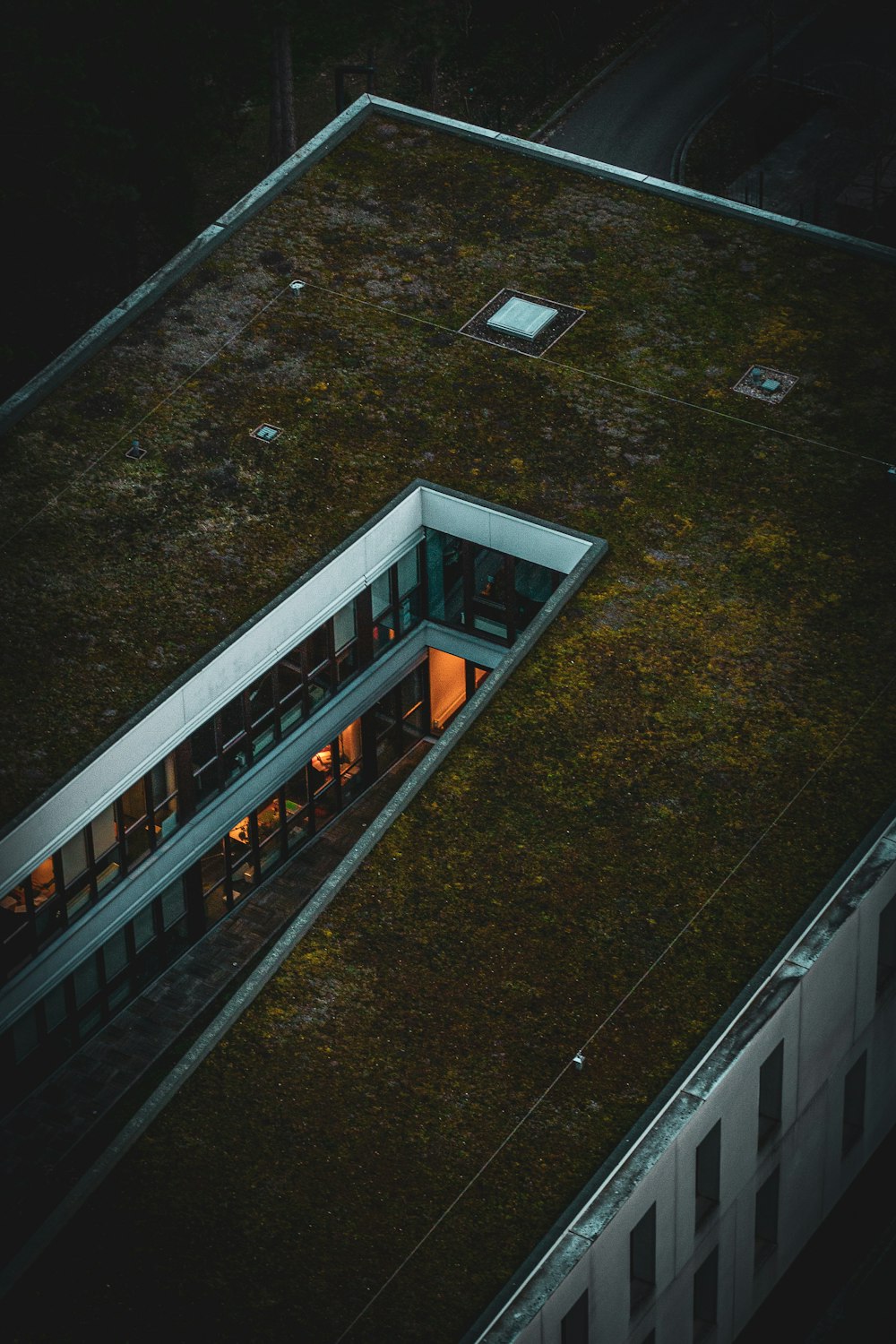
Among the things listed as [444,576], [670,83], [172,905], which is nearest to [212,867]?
[172,905]

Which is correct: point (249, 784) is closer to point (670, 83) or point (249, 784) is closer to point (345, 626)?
point (345, 626)

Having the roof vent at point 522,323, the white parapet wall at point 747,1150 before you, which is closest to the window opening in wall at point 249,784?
the roof vent at point 522,323

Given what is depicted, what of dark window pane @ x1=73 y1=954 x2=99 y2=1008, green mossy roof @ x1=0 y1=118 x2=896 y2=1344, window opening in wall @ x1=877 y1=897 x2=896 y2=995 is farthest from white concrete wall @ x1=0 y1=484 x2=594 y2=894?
window opening in wall @ x1=877 y1=897 x2=896 y2=995

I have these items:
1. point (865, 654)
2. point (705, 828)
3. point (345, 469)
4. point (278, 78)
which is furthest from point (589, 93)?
point (705, 828)

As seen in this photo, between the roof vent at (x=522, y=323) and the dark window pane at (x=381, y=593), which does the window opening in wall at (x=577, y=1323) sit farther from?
the roof vent at (x=522, y=323)

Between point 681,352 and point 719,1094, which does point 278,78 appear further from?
point 719,1094

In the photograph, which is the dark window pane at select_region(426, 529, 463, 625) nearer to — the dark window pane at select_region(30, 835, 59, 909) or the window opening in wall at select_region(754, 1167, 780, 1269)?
the dark window pane at select_region(30, 835, 59, 909)
